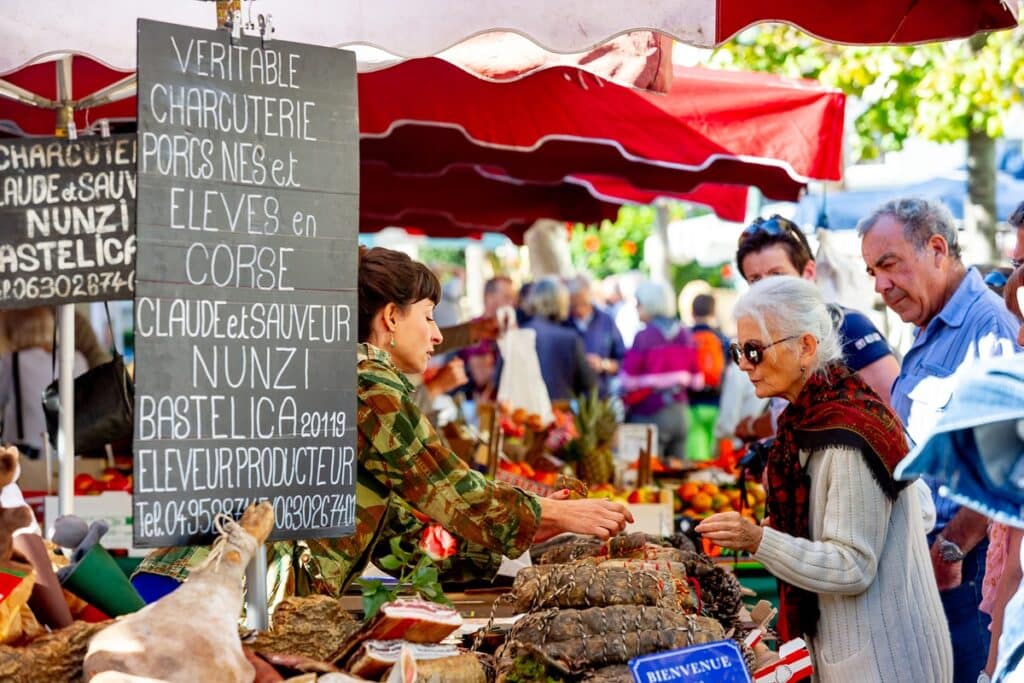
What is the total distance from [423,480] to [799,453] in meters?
1.10

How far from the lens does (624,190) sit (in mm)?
9273

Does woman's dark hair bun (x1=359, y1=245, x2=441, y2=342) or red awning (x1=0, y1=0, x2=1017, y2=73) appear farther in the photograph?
woman's dark hair bun (x1=359, y1=245, x2=441, y2=342)

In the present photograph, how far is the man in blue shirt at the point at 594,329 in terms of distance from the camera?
1332 cm

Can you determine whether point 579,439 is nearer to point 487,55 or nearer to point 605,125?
point 605,125

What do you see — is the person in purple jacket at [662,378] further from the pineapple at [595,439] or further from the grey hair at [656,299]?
the pineapple at [595,439]

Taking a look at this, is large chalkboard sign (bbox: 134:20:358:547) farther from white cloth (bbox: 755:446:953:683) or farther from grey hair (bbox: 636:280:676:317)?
grey hair (bbox: 636:280:676:317)

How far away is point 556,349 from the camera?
10.8 metres

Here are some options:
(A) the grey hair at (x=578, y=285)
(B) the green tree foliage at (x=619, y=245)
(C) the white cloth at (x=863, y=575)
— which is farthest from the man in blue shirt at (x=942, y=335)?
(B) the green tree foliage at (x=619, y=245)

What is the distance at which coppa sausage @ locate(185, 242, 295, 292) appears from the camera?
2.74m

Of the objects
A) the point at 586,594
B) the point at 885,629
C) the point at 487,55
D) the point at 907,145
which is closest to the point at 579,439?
the point at 487,55

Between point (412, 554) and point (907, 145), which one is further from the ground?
point (907, 145)

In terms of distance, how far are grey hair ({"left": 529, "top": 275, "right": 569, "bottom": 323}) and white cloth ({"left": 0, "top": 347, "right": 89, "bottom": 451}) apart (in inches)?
182

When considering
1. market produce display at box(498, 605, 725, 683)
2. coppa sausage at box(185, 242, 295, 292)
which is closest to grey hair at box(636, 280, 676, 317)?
market produce display at box(498, 605, 725, 683)

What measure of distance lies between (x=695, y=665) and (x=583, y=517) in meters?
0.65
